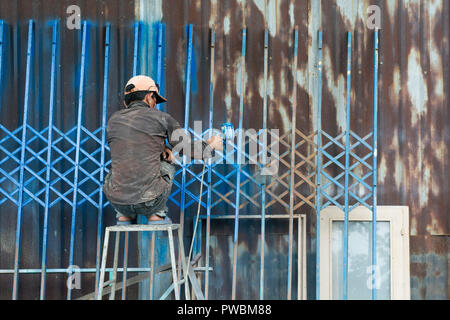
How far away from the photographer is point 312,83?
5.56 m

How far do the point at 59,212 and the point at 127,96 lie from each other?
6.11 ft

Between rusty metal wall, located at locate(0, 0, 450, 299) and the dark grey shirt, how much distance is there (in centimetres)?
143

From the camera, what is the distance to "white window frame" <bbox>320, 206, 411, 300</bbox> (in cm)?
537

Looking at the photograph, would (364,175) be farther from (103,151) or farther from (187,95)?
(103,151)

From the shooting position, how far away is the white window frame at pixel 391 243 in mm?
5367

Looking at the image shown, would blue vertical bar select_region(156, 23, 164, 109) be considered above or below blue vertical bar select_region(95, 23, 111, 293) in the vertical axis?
above

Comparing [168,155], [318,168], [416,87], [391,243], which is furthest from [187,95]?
[391,243]

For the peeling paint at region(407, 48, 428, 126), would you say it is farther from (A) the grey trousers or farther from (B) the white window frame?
(A) the grey trousers

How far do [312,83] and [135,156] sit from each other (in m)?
2.23

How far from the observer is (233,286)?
5.08 metres

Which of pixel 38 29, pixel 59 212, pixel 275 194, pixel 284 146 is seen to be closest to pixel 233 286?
pixel 275 194

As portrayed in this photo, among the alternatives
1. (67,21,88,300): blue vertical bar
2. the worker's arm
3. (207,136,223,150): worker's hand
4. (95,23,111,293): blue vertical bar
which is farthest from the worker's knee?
Result: (67,21,88,300): blue vertical bar

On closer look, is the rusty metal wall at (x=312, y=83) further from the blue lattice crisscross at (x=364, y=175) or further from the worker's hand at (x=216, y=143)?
the worker's hand at (x=216, y=143)
